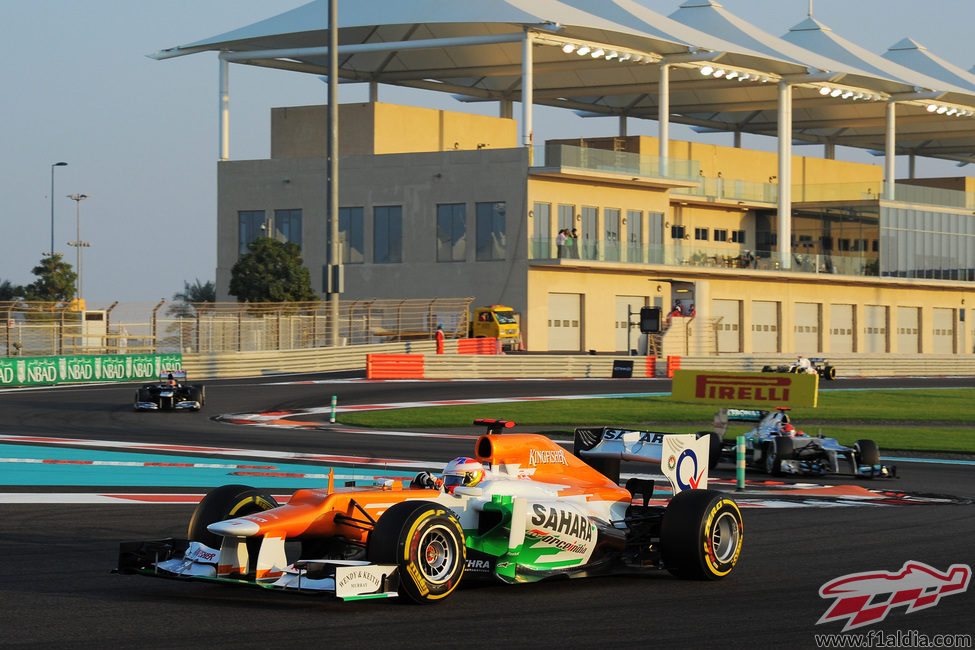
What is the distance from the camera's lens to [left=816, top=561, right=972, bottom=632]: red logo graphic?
9688 mm

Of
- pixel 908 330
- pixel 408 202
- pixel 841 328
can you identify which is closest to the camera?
pixel 408 202

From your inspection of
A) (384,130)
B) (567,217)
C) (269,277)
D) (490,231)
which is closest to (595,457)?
(269,277)

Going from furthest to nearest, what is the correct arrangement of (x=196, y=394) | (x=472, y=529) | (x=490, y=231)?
1. (x=490, y=231)
2. (x=196, y=394)
3. (x=472, y=529)

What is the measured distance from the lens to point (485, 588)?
10.6 meters

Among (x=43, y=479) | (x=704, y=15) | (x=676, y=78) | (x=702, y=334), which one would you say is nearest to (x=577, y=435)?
(x=43, y=479)

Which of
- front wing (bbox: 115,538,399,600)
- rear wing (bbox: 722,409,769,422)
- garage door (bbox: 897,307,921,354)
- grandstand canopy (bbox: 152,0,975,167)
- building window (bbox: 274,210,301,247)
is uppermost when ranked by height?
grandstand canopy (bbox: 152,0,975,167)

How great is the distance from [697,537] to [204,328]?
4087 cm

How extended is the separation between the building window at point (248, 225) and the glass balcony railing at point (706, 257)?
50.0ft

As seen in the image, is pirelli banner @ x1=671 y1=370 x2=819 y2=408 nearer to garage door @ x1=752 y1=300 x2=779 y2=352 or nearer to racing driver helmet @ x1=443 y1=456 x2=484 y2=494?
racing driver helmet @ x1=443 y1=456 x2=484 y2=494

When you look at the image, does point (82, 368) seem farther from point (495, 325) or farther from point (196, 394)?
point (495, 325)

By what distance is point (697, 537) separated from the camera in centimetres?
1087

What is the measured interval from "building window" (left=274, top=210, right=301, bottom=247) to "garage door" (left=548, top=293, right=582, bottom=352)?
13.8 m

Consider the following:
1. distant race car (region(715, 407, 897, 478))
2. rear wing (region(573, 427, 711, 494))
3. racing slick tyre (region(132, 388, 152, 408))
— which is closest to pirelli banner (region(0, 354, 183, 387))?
racing slick tyre (region(132, 388, 152, 408))

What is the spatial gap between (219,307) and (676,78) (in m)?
31.4
